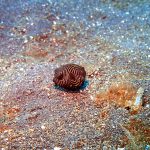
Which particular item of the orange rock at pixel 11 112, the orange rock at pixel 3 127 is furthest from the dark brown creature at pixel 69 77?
the orange rock at pixel 3 127

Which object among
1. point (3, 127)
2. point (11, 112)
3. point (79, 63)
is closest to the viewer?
point (3, 127)

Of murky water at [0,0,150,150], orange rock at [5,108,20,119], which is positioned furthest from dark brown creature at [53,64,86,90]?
orange rock at [5,108,20,119]

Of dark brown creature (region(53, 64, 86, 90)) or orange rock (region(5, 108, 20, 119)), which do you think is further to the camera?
dark brown creature (region(53, 64, 86, 90))

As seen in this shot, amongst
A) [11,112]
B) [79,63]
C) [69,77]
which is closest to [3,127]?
[11,112]

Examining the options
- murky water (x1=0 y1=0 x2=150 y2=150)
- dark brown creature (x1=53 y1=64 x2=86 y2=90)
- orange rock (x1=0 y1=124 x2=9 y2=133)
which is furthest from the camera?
dark brown creature (x1=53 y1=64 x2=86 y2=90)

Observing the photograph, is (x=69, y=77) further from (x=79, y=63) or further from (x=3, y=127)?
(x=3, y=127)

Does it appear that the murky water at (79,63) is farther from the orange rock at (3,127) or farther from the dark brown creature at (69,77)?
the dark brown creature at (69,77)

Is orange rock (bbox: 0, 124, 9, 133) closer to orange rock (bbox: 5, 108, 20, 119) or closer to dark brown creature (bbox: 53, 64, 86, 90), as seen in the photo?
orange rock (bbox: 5, 108, 20, 119)

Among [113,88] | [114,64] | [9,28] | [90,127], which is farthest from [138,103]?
[9,28]

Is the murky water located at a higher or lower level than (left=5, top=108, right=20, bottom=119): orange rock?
higher
